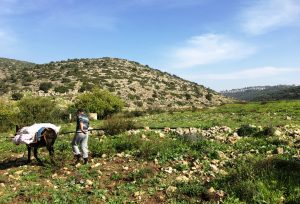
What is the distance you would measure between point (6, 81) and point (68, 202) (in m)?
72.3

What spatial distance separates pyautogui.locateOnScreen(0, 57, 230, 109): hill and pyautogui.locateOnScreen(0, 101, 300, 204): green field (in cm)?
4349

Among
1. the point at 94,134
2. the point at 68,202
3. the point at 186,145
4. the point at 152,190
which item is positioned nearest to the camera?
the point at 68,202

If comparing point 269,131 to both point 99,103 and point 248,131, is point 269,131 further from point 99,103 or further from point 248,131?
point 99,103

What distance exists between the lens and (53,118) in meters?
37.4

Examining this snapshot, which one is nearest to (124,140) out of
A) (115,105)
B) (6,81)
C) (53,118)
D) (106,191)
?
(106,191)

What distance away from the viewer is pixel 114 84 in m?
73.9

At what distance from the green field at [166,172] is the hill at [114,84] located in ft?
143

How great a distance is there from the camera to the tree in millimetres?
42938

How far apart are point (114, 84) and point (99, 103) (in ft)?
101

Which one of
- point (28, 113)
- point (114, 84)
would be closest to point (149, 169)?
point (28, 113)

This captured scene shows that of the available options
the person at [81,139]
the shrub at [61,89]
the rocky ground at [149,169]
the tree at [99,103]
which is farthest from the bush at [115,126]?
the shrub at [61,89]

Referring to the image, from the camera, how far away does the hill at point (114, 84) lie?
65.8m

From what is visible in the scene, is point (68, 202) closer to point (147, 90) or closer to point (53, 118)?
point (53, 118)

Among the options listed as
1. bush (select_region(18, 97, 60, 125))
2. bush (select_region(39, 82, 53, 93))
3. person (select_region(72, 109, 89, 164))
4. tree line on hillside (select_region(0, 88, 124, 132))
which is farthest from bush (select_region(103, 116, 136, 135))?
bush (select_region(39, 82, 53, 93))
